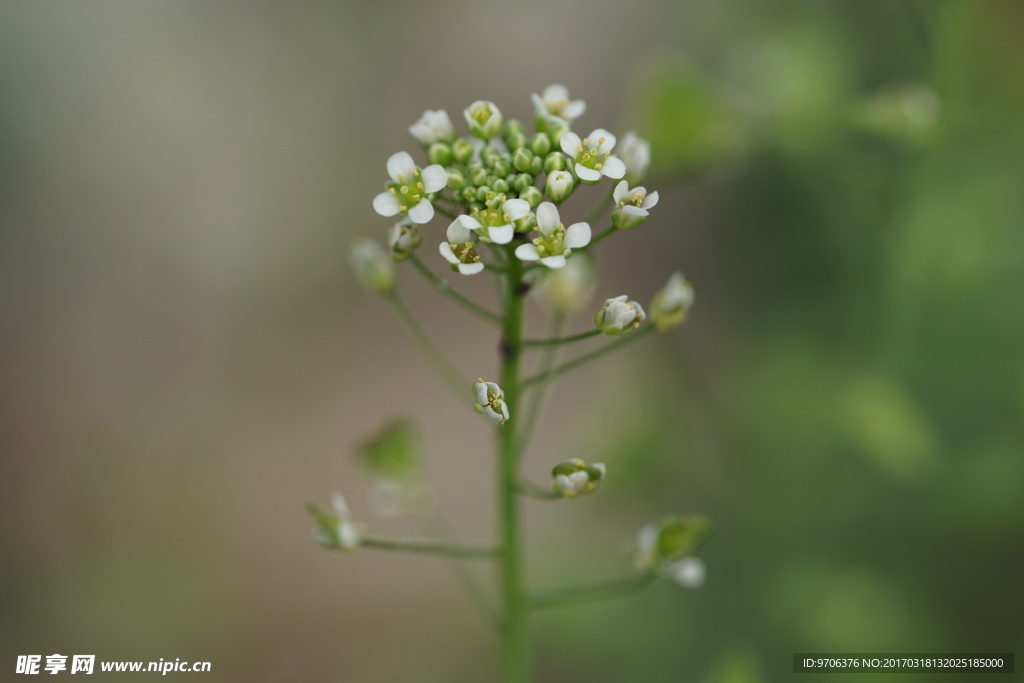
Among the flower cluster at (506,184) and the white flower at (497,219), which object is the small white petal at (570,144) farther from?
the white flower at (497,219)

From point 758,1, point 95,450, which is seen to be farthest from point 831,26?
point 95,450

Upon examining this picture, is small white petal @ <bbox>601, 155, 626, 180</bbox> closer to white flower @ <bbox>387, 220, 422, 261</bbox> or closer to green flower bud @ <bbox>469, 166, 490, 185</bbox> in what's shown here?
green flower bud @ <bbox>469, 166, 490, 185</bbox>

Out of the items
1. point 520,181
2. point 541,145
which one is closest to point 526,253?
point 520,181

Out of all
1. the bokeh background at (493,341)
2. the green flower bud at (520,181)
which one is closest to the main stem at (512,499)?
the green flower bud at (520,181)

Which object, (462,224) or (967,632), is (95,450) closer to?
(462,224)

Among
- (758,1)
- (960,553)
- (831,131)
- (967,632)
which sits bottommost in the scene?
(967,632)

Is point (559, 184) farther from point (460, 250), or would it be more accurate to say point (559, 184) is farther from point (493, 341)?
point (493, 341)
